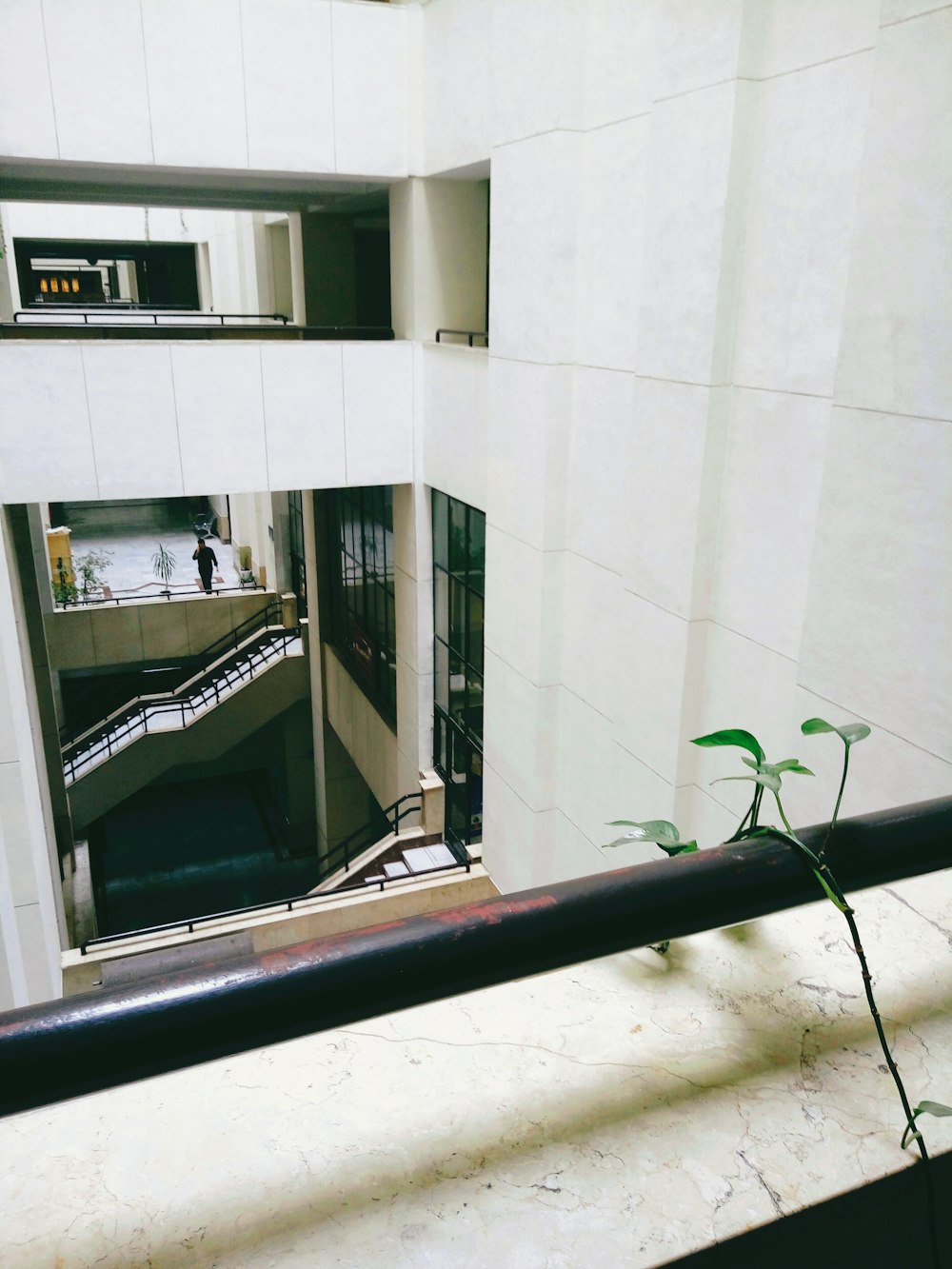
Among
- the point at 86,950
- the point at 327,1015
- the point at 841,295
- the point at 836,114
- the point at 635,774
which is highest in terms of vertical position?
the point at 836,114

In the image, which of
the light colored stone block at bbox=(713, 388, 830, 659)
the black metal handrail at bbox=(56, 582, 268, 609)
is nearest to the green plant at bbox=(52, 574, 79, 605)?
the black metal handrail at bbox=(56, 582, 268, 609)

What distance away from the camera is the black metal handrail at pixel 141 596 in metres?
21.2

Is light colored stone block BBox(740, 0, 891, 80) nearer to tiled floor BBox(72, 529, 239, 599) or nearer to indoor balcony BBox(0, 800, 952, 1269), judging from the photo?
indoor balcony BBox(0, 800, 952, 1269)

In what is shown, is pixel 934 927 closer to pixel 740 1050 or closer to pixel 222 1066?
pixel 740 1050

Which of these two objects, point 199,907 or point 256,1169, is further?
point 199,907

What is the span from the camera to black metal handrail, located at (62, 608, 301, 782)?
20.2m

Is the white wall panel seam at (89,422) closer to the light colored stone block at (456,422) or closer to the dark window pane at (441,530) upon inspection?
the light colored stone block at (456,422)

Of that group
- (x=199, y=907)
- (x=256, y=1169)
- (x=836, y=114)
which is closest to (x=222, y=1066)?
(x=256, y=1169)

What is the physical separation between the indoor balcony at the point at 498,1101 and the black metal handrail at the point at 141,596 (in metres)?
21.3

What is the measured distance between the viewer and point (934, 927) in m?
2.00

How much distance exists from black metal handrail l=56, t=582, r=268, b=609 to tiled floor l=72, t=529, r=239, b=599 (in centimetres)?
14

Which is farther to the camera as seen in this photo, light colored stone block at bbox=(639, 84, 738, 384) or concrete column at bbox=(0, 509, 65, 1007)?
concrete column at bbox=(0, 509, 65, 1007)

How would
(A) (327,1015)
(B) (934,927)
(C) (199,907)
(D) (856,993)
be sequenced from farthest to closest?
1. (C) (199,907)
2. (B) (934,927)
3. (D) (856,993)
4. (A) (327,1015)

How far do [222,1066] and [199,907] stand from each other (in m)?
23.1
